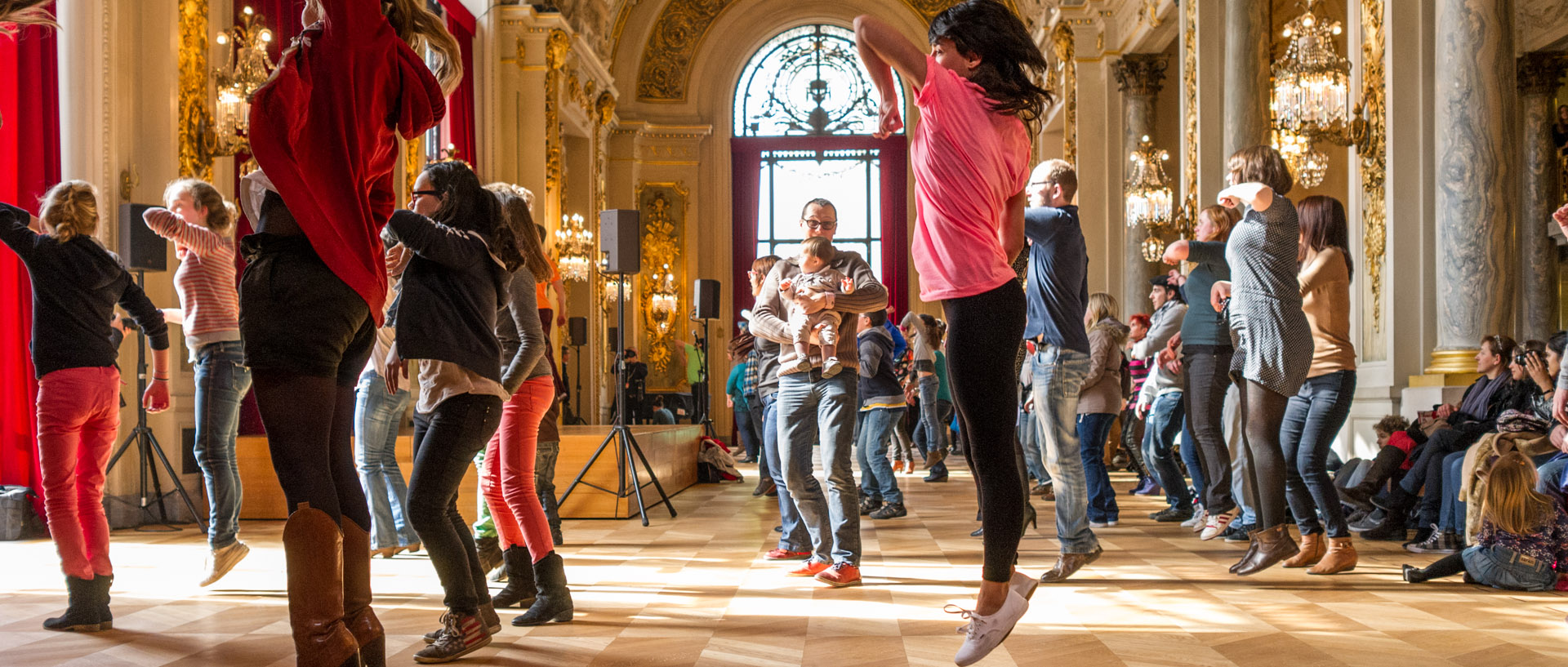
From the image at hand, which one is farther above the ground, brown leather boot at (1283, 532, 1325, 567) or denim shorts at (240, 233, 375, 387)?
denim shorts at (240, 233, 375, 387)

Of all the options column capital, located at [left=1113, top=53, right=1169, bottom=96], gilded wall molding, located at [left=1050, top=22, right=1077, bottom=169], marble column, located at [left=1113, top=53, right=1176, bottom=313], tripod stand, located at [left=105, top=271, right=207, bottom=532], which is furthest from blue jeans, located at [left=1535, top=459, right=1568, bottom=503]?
gilded wall molding, located at [left=1050, top=22, right=1077, bottom=169]

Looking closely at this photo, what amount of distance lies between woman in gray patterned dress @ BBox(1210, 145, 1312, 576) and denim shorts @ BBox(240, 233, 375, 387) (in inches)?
116

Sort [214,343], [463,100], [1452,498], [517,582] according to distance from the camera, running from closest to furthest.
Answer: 1. [517,582]
2. [214,343]
3. [1452,498]
4. [463,100]

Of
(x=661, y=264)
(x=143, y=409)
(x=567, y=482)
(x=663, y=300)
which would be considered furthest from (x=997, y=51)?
(x=661, y=264)

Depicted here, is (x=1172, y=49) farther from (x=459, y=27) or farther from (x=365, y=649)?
(x=365, y=649)

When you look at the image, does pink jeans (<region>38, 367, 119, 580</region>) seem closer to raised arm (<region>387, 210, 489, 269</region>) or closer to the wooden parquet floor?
the wooden parquet floor

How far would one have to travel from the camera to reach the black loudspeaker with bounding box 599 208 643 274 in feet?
21.7

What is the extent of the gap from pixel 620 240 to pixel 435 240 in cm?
400

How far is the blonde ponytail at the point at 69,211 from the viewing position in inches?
132

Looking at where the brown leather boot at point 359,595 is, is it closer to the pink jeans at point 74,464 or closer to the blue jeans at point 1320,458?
the pink jeans at point 74,464

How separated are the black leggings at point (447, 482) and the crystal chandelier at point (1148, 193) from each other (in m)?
8.90

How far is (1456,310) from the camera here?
620 cm

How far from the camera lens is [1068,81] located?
1404 centimetres

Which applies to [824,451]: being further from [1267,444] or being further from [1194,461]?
[1194,461]
